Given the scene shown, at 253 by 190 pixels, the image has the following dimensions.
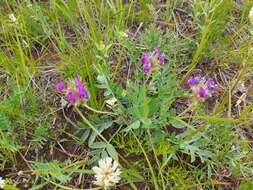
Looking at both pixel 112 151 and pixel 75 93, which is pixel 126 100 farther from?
pixel 75 93

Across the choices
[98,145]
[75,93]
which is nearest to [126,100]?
[98,145]

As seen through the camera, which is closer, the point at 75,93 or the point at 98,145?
the point at 75,93

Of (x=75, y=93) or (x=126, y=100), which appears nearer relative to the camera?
(x=75, y=93)

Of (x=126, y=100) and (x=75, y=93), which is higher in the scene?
(x=75, y=93)

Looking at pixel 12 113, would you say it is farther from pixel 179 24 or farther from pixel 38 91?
pixel 179 24

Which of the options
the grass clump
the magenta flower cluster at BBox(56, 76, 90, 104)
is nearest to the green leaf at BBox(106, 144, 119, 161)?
the grass clump

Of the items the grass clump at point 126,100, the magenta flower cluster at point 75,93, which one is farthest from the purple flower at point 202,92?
the magenta flower cluster at point 75,93

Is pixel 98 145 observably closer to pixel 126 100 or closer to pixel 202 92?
pixel 126 100

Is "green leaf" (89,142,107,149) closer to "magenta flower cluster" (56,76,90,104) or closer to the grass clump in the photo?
the grass clump

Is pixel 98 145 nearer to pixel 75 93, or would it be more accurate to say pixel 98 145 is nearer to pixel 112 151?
pixel 112 151

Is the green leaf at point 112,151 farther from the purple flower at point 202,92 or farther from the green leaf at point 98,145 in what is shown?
the purple flower at point 202,92

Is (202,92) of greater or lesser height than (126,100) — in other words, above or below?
above

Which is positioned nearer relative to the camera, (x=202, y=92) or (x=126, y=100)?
(x=202, y=92)

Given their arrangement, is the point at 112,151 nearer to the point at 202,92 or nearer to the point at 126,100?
the point at 126,100
